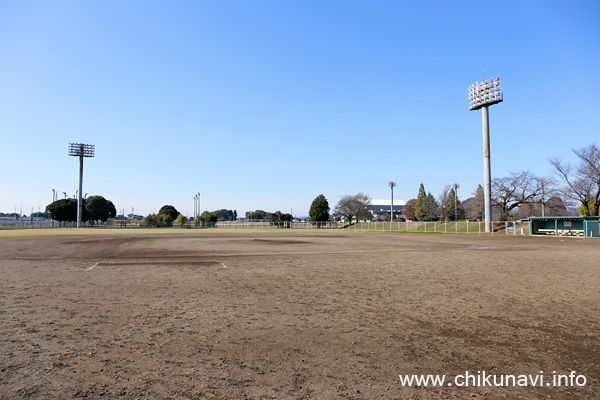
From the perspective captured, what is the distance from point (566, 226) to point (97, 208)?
120561mm

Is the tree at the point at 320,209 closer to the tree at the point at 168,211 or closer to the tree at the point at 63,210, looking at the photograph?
the tree at the point at 168,211

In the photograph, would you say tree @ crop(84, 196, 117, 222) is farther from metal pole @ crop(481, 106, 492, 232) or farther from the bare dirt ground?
the bare dirt ground

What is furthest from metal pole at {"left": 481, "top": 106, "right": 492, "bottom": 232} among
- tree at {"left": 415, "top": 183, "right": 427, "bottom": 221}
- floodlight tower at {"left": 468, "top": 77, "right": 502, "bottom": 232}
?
tree at {"left": 415, "top": 183, "right": 427, "bottom": 221}

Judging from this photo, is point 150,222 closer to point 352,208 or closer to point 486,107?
point 352,208

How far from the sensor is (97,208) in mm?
111938

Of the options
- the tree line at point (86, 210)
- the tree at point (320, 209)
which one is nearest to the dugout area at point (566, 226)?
the tree at point (320, 209)

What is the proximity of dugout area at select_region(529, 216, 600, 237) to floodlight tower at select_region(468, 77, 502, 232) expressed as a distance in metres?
6.37

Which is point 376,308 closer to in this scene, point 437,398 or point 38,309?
point 437,398

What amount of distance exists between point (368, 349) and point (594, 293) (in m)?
7.61

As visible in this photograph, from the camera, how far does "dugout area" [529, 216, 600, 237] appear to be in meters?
37.9

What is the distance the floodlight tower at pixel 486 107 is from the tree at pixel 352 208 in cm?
5796

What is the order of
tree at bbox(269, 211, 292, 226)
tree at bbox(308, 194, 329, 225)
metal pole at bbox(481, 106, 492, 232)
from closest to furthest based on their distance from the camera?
metal pole at bbox(481, 106, 492, 232)
tree at bbox(269, 211, 292, 226)
tree at bbox(308, 194, 329, 225)

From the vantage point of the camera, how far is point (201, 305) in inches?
297

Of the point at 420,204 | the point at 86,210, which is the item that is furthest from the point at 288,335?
the point at 86,210
